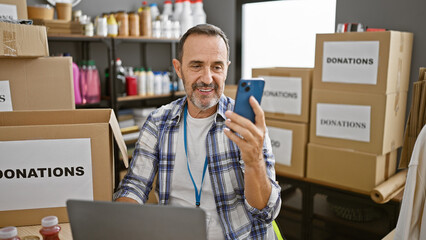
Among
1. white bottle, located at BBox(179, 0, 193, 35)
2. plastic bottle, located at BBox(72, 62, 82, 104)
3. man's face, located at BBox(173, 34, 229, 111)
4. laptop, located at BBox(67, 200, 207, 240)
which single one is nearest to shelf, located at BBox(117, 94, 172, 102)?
plastic bottle, located at BBox(72, 62, 82, 104)

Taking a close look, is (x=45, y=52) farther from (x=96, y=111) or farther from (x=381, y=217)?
(x=381, y=217)

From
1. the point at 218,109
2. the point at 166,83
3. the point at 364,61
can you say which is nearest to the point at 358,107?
the point at 364,61

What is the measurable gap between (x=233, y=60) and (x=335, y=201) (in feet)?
5.61

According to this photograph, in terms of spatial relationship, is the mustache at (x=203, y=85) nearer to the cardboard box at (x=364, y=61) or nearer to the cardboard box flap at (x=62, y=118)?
the cardboard box flap at (x=62, y=118)

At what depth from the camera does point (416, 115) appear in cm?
170

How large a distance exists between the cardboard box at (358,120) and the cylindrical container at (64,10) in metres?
1.85

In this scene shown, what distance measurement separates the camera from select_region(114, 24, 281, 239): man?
1.27 m

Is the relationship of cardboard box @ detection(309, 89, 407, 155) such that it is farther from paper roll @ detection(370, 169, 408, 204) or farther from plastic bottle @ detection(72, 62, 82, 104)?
plastic bottle @ detection(72, 62, 82, 104)

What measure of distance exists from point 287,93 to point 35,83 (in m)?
1.55

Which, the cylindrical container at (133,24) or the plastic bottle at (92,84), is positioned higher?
the cylindrical container at (133,24)

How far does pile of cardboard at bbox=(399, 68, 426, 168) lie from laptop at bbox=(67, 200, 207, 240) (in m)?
1.43

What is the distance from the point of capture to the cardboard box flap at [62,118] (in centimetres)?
105

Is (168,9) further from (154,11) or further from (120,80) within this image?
(120,80)

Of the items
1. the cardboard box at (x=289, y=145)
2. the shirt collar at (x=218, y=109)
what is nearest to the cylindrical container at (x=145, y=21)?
the cardboard box at (x=289, y=145)
